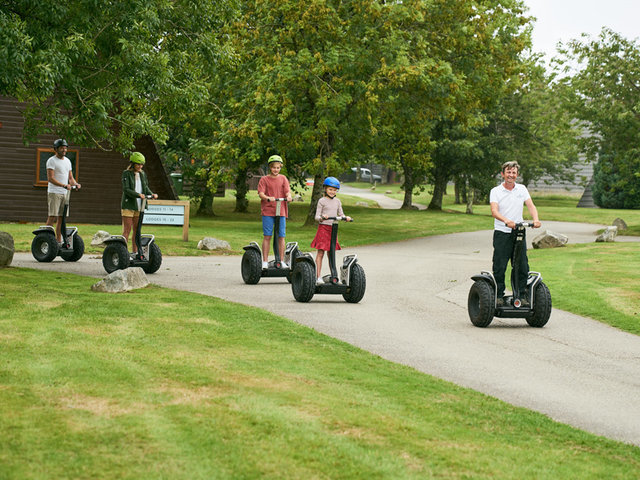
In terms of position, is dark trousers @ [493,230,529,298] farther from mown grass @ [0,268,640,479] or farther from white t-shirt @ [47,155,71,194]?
white t-shirt @ [47,155,71,194]

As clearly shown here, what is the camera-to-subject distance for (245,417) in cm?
611

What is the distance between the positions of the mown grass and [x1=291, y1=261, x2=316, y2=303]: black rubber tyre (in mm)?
3569

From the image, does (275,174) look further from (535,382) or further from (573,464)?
(573,464)

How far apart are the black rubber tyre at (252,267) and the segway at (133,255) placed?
6.22 feet

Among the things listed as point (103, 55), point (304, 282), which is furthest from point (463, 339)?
point (103, 55)

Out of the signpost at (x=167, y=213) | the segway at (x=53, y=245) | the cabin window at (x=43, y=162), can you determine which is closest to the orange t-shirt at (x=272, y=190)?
the segway at (x=53, y=245)

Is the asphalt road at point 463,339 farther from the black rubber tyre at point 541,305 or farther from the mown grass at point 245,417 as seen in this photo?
the mown grass at point 245,417

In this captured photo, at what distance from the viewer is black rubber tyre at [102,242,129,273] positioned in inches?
624

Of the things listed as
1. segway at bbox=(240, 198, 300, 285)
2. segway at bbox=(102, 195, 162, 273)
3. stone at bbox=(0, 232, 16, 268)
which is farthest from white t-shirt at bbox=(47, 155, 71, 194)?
segway at bbox=(240, 198, 300, 285)

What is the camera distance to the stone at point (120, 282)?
1298 centimetres

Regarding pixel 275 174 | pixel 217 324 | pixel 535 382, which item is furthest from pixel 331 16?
pixel 535 382

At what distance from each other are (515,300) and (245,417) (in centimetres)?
630

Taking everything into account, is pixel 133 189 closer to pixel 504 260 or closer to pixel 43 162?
pixel 504 260

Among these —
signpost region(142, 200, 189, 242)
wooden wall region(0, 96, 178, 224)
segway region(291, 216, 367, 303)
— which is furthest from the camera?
wooden wall region(0, 96, 178, 224)
